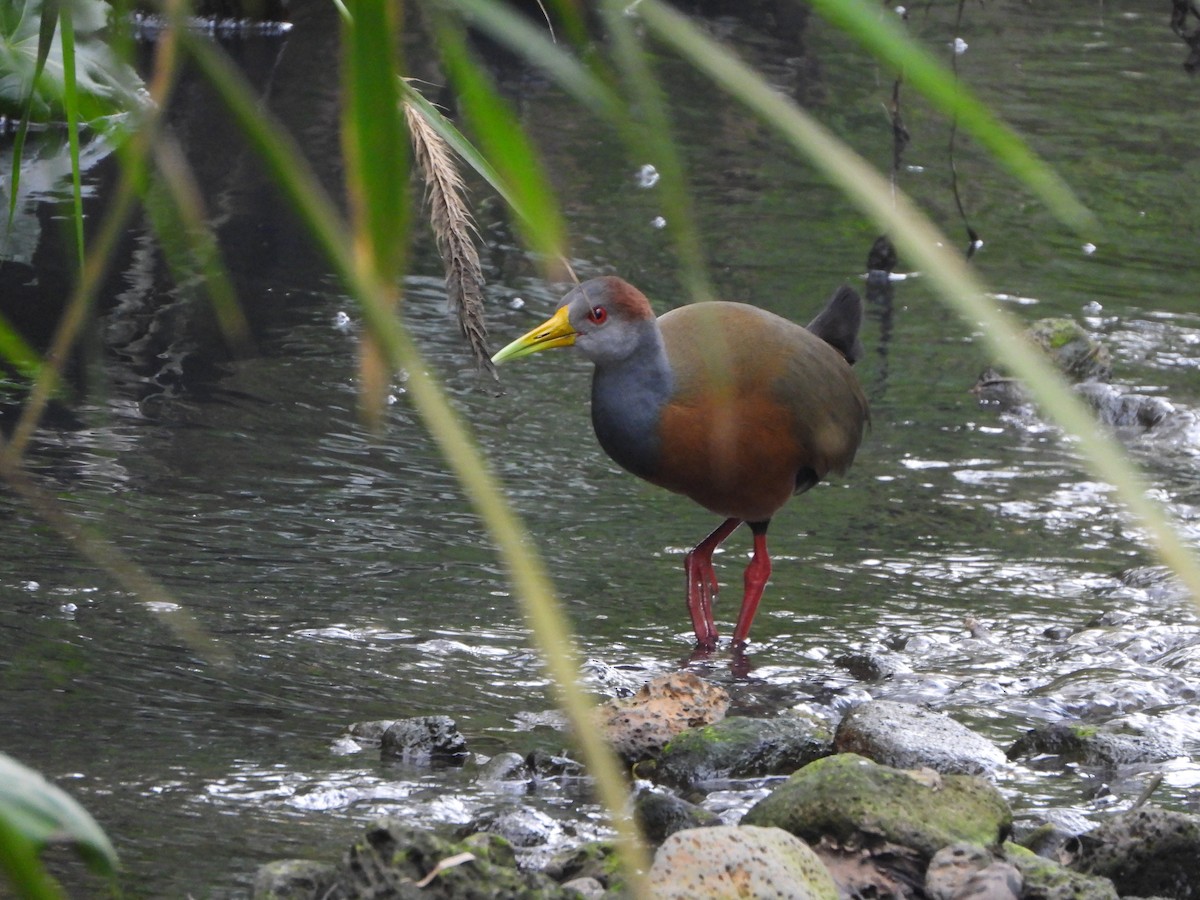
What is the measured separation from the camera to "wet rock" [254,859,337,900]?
3.05 m

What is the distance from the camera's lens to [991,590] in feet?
19.3

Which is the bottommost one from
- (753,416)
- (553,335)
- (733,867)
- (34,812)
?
(733,867)

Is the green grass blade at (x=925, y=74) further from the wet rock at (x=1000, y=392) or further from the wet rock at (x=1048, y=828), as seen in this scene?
the wet rock at (x=1000, y=392)

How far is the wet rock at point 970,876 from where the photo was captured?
129 inches

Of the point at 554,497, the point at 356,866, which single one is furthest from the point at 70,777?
the point at 554,497

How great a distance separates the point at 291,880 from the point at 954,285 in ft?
8.40

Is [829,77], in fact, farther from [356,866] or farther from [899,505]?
[356,866]

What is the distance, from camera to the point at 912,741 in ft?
13.9

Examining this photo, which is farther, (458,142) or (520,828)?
(520,828)

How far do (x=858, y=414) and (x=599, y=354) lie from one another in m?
1.30

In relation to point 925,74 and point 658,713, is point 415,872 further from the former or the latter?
point 925,74

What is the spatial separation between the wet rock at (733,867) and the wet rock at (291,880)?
0.62m

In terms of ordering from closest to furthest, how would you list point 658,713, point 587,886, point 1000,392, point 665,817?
1. point 587,886
2. point 665,817
3. point 658,713
4. point 1000,392

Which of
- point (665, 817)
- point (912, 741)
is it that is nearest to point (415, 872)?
point (665, 817)
